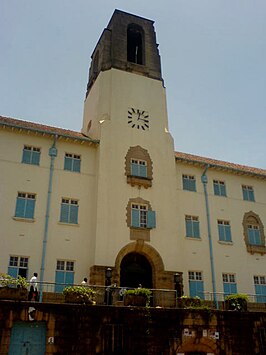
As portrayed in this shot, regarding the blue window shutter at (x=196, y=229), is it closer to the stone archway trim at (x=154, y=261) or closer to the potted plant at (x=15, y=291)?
the stone archway trim at (x=154, y=261)

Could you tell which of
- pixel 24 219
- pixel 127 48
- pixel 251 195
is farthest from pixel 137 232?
pixel 127 48

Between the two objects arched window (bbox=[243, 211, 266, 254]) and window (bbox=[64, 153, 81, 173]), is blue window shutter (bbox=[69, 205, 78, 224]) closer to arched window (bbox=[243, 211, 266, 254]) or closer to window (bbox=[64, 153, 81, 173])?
window (bbox=[64, 153, 81, 173])

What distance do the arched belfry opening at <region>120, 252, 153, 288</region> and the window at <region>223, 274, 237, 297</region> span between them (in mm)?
5634

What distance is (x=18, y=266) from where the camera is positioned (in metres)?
22.0

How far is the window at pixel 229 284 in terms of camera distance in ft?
87.4

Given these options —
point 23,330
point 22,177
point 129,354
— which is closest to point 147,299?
point 129,354

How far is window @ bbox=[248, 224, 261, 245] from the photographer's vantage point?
29184mm

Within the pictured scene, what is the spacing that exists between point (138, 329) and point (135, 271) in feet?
25.1

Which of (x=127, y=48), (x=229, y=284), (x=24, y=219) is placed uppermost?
(x=127, y=48)

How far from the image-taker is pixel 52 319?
16.9 metres

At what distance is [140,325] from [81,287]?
3.37 metres

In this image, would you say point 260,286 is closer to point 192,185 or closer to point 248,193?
point 248,193

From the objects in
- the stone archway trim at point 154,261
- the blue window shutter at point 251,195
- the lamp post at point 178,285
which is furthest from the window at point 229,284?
the blue window shutter at point 251,195

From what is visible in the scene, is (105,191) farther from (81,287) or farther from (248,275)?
(248,275)
